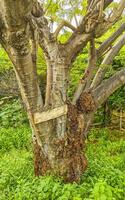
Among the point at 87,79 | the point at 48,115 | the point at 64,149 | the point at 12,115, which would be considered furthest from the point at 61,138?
the point at 12,115

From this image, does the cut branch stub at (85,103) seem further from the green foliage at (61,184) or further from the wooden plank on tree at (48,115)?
the green foliage at (61,184)

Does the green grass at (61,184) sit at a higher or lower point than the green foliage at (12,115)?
higher

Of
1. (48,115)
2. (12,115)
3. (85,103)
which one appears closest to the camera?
(48,115)

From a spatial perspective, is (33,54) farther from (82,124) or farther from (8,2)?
(82,124)

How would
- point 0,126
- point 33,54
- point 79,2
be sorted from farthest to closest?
1. point 0,126
2. point 79,2
3. point 33,54

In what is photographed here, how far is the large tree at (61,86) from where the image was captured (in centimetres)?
461

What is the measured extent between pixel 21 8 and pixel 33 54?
1.04 meters

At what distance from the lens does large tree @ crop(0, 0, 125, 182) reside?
15.1ft

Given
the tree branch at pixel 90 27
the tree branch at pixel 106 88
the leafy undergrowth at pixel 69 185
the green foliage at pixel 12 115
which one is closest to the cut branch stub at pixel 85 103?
the tree branch at pixel 106 88

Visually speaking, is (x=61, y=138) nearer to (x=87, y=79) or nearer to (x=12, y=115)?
(x=87, y=79)

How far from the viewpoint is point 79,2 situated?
7.16 meters

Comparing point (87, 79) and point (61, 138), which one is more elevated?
point (87, 79)

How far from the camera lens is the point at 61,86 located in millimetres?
5211

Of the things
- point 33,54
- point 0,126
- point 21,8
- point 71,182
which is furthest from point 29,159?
point 0,126
